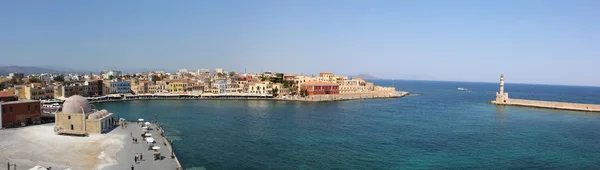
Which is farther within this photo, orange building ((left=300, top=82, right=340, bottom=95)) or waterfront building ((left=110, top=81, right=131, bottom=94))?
orange building ((left=300, top=82, right=340, bottom=95))

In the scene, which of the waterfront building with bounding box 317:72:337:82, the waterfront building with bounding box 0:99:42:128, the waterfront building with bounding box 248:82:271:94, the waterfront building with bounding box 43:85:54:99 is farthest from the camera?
the waterfront building with bounding box 317:72:337:82

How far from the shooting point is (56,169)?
2356 centimetres

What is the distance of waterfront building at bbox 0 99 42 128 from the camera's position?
3766 centimetres

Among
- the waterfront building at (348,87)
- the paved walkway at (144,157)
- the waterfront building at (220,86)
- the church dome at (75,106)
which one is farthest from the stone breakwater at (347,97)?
the church dome at (75,106)

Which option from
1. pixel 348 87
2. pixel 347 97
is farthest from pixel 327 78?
pixel 347 97

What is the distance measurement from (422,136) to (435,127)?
8.07m

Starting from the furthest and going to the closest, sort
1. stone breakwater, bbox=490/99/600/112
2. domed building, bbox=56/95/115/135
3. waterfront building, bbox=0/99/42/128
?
1. stone breakwater, bbox=490/99/600/112
2. waterfront building, bbox=0/99/42/128
3. domed building, bbox=56/95/115/135

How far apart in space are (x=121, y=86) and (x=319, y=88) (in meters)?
49.4

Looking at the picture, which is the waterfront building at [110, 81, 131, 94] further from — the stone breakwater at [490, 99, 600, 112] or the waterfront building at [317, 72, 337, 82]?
the stone breakwater at [490, 99, 600, 112]

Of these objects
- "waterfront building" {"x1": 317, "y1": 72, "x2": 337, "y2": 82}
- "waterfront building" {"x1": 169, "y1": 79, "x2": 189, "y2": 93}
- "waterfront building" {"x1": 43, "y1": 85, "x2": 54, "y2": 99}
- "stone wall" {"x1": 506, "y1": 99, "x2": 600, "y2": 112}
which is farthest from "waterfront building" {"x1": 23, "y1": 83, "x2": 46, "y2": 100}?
"stone wall" {"x1": 506, "y1": 99, "x2": 600, "y2": 112}

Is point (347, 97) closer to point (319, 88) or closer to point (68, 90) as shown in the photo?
point (319, 88)

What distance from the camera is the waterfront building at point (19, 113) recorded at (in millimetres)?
37656

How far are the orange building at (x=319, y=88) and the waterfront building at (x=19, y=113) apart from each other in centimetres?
6609

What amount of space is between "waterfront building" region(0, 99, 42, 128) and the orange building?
66.1 m
